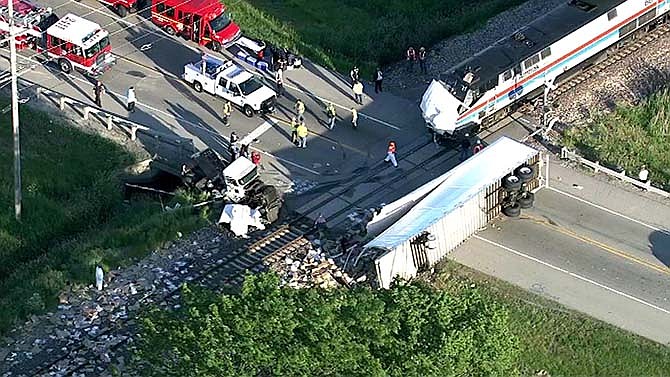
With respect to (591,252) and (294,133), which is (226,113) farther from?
(591,252)

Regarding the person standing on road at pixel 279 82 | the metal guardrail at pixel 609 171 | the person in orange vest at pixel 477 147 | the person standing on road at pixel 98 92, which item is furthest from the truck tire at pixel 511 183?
the person standing on road at pixel 98 92

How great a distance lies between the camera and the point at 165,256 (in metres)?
43.7

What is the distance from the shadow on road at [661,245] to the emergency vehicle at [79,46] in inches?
881

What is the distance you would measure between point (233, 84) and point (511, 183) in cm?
1246

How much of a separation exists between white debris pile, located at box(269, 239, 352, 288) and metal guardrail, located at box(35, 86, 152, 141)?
974cm

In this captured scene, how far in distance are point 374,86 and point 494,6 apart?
35.4 ft

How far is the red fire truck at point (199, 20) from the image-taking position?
5562cm

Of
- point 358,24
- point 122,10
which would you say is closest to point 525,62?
point 358,24

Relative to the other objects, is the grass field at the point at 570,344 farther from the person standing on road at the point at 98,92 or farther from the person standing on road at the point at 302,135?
the person standing on road at the point at 98,92

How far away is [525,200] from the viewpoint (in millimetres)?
45312

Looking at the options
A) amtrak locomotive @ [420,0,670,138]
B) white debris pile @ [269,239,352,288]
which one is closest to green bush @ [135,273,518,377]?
white debris pile @ [269,239,352,288]

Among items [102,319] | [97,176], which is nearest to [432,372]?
[102,319]

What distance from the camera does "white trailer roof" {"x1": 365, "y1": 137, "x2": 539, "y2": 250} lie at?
41.9 metres

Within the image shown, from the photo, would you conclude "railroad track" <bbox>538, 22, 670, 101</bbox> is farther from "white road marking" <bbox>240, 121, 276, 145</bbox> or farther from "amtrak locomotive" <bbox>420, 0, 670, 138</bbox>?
"white road marking" <bbox>240, 121, 276, 145</bbox>
